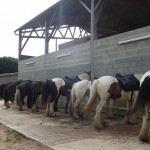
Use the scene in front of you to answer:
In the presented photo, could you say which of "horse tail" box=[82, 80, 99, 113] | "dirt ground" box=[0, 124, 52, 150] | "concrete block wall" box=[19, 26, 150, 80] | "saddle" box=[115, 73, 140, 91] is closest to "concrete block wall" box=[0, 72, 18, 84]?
"concrete block wall" box=[19, 26, 150, 80]

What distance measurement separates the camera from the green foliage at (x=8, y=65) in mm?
30344

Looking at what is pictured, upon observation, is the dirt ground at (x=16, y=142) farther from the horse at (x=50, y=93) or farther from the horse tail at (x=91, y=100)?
the horse at (x=50, y=93)

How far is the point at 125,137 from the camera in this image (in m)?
6.23

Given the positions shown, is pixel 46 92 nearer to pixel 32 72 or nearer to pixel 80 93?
pixel 80 93

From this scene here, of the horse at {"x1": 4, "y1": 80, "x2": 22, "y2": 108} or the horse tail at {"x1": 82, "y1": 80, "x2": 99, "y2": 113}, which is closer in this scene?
the horse tail at {"x1": 82, "y1": 80, "x2": 99, "y2": 113}

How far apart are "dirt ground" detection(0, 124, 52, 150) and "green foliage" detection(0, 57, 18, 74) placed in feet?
77.2

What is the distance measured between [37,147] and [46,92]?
14.8 ft

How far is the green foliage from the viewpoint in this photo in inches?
1195

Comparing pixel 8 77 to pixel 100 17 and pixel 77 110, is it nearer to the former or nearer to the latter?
pixel 100 17

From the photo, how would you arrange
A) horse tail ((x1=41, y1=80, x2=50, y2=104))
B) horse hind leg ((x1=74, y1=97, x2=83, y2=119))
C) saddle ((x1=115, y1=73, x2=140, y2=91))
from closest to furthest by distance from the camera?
saddle ((x1=115, y1=73, x2=140, y2=91)) < horse hind leg ((x1=74, y1=97, x2=83, y2=119)) < horse tail ((x1=41, y1=80, x2=50, y2=104))

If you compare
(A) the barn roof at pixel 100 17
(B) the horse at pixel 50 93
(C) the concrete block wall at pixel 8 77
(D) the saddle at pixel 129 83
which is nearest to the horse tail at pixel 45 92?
(B) the horse at pixel 50 93

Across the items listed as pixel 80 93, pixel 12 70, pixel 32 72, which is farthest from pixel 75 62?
pixel 12 70

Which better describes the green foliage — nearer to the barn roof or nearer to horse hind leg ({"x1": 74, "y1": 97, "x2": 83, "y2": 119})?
the barn roof

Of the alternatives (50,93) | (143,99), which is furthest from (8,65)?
(143,99)
